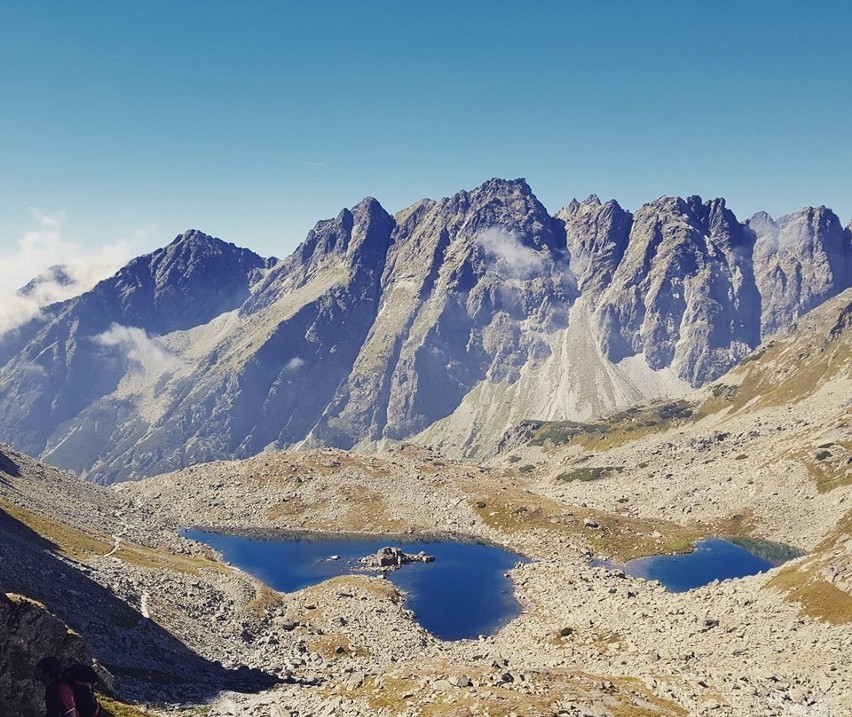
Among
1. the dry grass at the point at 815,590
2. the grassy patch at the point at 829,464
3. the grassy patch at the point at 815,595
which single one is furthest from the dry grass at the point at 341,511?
the grassy patch at the point at 829,464

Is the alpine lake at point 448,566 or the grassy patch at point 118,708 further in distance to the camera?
the alpine lake at point 448,566

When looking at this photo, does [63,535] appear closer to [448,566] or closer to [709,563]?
[448,566]

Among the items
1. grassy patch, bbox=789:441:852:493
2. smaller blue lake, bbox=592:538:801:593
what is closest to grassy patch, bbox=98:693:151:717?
smaller blue lake, bbox=592:538:801:593

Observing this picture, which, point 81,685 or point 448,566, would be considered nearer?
point 81,685

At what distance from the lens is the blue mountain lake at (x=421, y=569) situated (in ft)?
310

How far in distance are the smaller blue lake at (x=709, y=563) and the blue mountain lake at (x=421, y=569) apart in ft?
80.4

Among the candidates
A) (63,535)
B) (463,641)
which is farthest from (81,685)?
(63,535)

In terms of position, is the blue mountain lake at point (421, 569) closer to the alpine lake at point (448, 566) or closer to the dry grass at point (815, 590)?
the alpine lake at point (448, 566)

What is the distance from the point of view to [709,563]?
122 meters

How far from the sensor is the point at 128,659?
49.8 metres

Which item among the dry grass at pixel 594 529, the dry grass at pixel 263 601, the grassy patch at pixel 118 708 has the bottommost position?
the dry grass at pixel 263 601

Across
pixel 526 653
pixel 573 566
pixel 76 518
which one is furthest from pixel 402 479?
pixel 526 653

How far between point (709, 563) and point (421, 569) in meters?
54.7

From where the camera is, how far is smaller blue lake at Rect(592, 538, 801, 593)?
111250 millimetres
